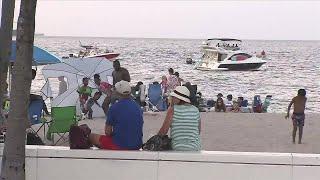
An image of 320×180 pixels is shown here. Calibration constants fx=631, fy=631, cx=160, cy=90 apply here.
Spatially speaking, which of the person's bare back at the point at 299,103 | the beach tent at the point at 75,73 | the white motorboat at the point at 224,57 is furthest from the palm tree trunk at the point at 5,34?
the white motorboat at the point at 224,57

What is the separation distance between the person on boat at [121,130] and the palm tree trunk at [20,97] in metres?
0.79

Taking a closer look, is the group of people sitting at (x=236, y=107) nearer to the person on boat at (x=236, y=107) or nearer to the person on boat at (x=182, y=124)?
the person on boat at (x=236, y=107)

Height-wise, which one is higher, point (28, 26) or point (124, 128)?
point (28, 26)

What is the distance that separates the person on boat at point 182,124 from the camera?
22.2ft

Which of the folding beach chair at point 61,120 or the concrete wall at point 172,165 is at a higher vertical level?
the concrete wall at point 172,165

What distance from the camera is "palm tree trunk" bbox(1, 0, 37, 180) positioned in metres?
6.20

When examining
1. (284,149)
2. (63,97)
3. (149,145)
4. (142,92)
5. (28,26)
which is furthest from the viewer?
(142,92)

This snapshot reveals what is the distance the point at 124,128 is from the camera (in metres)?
6.79

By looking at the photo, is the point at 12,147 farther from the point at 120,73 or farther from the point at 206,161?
the point at 120,73

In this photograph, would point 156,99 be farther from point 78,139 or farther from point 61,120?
point 78,139

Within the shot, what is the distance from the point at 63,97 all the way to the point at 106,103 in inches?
92.2

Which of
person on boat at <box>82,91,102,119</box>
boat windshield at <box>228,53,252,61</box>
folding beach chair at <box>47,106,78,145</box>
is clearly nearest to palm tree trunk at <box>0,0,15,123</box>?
folding beach chair at <box>47,106,78,145</box>

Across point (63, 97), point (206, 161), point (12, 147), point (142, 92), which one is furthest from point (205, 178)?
point (142, 92)

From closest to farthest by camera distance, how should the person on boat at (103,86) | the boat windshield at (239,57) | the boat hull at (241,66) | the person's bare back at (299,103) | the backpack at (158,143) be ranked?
the backpack at (158,143) < the person's bare back at (299,103) < the person on boat at (103,86) < the boat hull at (241,66) < the boat windshield at (239,57)
